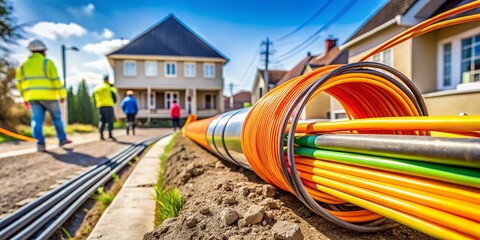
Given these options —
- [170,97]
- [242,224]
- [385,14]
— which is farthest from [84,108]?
[242,224]

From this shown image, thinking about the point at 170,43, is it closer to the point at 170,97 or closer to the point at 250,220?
the point at 170,97

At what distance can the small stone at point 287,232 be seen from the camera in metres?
1.06

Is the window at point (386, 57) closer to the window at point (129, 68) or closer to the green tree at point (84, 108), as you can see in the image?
the window at point (129, 68)

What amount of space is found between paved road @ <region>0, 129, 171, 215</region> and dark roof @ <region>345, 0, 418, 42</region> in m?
8.20

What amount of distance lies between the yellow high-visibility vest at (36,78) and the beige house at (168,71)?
1887cm

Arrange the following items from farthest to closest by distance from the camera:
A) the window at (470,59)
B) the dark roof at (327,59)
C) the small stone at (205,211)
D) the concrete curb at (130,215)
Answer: the dark roof at (327,59) < the window at (470,59) < the concrete curb at (130,215) < the small stone at (205,211)

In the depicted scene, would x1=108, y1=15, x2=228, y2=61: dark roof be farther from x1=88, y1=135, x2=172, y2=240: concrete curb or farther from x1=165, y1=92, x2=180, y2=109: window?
x1=88, y1=135, x2=172, y2=240: concrete curb

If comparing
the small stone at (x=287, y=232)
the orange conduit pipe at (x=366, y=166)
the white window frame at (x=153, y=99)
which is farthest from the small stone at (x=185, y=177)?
the white window frame at (x=153, y=99)

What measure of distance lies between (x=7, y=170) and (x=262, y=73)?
96.3 feet

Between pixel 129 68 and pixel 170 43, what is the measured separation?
4468 mm

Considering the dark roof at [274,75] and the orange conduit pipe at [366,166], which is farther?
the dark roof at [274,75]

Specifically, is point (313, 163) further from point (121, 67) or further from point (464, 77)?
point (121, 67)

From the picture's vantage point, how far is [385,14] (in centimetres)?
895

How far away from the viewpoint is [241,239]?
1.13 m
